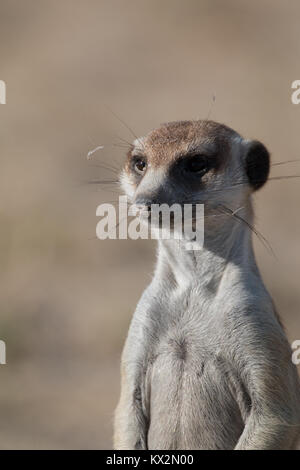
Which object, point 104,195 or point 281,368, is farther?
point 104,195

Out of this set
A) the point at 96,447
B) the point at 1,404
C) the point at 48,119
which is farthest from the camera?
the point at 48,119

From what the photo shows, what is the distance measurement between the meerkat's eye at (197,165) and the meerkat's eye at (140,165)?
0.25 meters

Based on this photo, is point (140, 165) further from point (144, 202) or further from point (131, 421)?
point (131, 421)

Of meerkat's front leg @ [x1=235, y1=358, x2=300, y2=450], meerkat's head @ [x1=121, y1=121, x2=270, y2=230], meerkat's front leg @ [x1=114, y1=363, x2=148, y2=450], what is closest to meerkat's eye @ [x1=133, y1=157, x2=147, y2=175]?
meerkat's head @ [x1=121, y1=121, x2=270, y2=230]

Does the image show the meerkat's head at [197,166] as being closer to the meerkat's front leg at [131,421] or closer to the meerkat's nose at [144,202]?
the meerkat's nose at [144,202]

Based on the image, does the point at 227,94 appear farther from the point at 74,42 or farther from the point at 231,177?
the point at 231,177

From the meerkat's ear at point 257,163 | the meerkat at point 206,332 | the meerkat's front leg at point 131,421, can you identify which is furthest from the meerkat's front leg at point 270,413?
the meerkat's ear at point 257,163

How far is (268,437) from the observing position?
4.93m

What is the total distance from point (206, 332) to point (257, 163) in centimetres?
90

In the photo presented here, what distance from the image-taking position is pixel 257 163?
5.53 meters

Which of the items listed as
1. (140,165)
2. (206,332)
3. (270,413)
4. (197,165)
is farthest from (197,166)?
(270,413)

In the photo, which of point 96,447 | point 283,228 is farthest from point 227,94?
point 96,447

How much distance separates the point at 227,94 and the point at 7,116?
11.0ft

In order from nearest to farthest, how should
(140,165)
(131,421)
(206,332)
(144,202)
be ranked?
1. (144,202)
2. (206,332)
3. (131,421)
4. (140,165)
